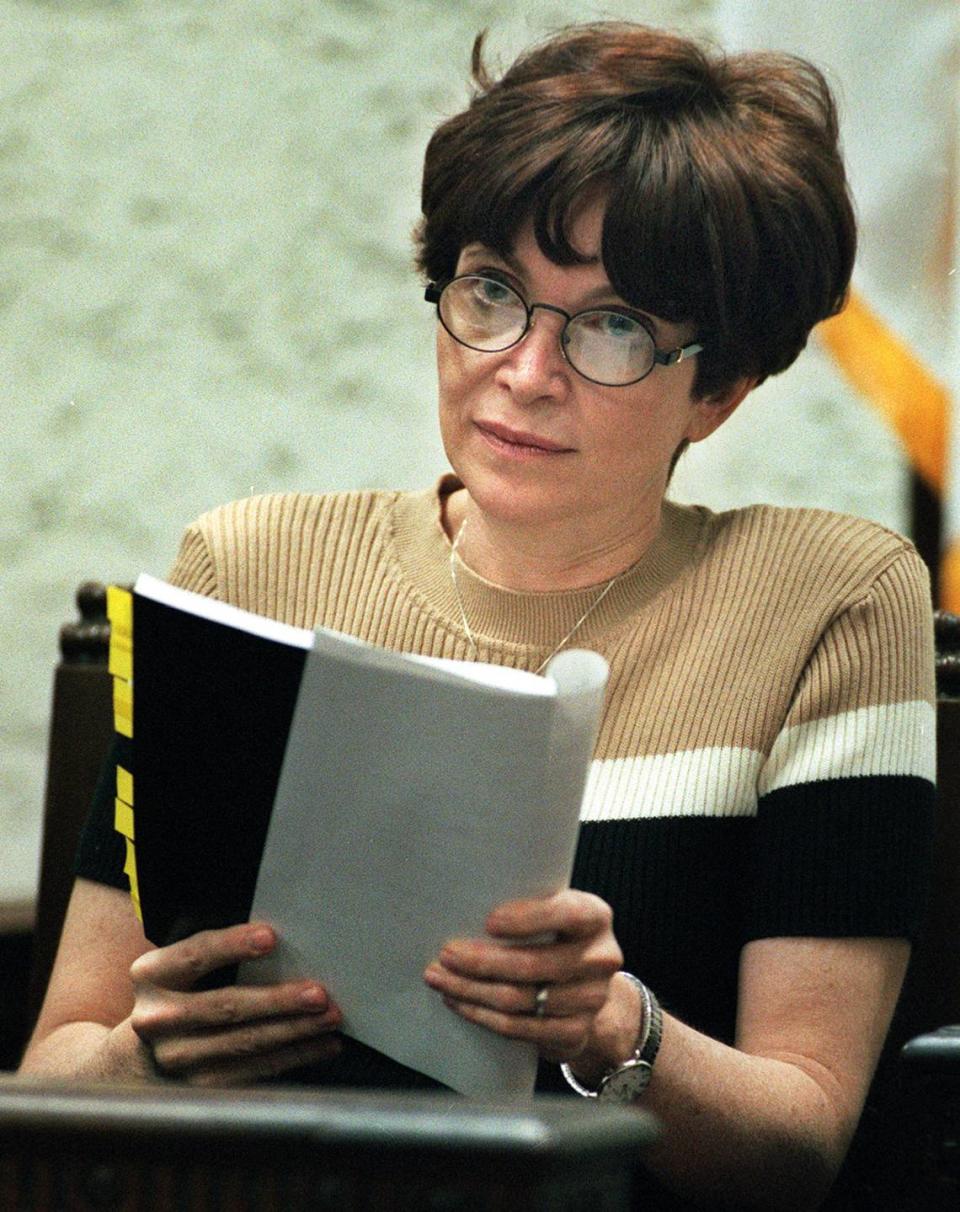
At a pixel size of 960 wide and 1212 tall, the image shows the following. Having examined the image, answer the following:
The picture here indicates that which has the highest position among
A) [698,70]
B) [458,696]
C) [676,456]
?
[698,70]

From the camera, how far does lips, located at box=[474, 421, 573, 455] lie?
Answer: 1325 mm

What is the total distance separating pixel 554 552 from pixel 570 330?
204 millimetres

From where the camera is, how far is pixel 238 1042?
102cm

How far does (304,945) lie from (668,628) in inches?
20.7

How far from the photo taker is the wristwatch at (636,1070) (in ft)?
3.59

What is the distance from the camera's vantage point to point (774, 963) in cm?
125

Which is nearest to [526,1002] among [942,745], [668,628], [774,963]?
[774,963]

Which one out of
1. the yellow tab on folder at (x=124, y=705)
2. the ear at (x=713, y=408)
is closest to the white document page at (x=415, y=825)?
the yellow tab on folder at (x=124, y=705)

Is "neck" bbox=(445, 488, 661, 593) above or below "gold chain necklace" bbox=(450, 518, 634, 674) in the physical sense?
above

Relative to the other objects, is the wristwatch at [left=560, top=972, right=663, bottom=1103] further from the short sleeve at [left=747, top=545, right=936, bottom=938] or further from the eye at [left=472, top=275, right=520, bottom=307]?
the eye at [left=472, top=275, right=520, bottom=307]

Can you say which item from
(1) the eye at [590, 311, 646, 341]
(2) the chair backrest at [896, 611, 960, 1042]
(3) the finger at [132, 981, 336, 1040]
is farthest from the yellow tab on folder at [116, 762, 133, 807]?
(2) the chair backrest at [896, 611, 960, 1042]

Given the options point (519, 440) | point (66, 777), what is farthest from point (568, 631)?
point (66, 777)

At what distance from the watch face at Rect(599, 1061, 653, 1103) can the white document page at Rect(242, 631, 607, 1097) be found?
112 millimetres

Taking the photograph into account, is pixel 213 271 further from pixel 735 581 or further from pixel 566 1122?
pixel 566 1122
